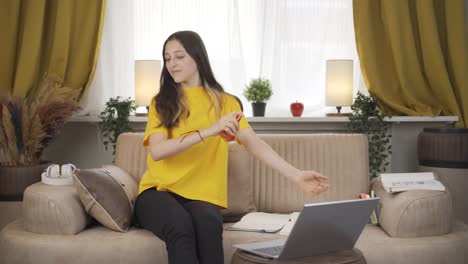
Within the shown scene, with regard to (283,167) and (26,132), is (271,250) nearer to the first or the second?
(283,167)

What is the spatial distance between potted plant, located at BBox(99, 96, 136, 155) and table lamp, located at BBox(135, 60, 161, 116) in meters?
0.07

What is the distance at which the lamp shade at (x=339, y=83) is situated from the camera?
380cm

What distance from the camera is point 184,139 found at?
93.1 inches

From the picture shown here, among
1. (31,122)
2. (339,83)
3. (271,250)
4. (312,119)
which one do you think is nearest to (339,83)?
(339,83)

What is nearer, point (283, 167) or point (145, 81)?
point (283, 167)

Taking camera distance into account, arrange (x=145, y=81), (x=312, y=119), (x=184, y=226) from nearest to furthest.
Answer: (x=184, y=226) → (x=145, y=81) → (x=312, y=119)

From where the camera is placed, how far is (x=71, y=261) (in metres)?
2.42

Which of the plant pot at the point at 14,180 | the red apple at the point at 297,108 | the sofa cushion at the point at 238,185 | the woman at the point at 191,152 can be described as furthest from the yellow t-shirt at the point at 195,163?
the red apple at the point at 297,108

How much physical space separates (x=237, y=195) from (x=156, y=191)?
1.68 ft

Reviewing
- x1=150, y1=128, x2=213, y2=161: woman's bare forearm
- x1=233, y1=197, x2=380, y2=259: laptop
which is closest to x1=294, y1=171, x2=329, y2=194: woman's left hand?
x1=233, y1=197, x2=380, y2=259: laptop

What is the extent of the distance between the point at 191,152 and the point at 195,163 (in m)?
0.06

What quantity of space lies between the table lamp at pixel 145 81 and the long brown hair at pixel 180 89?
3.54ft

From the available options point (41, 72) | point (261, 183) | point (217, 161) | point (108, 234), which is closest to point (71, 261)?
point (108, 234)

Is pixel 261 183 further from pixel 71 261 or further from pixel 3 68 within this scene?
pixel 3 68
